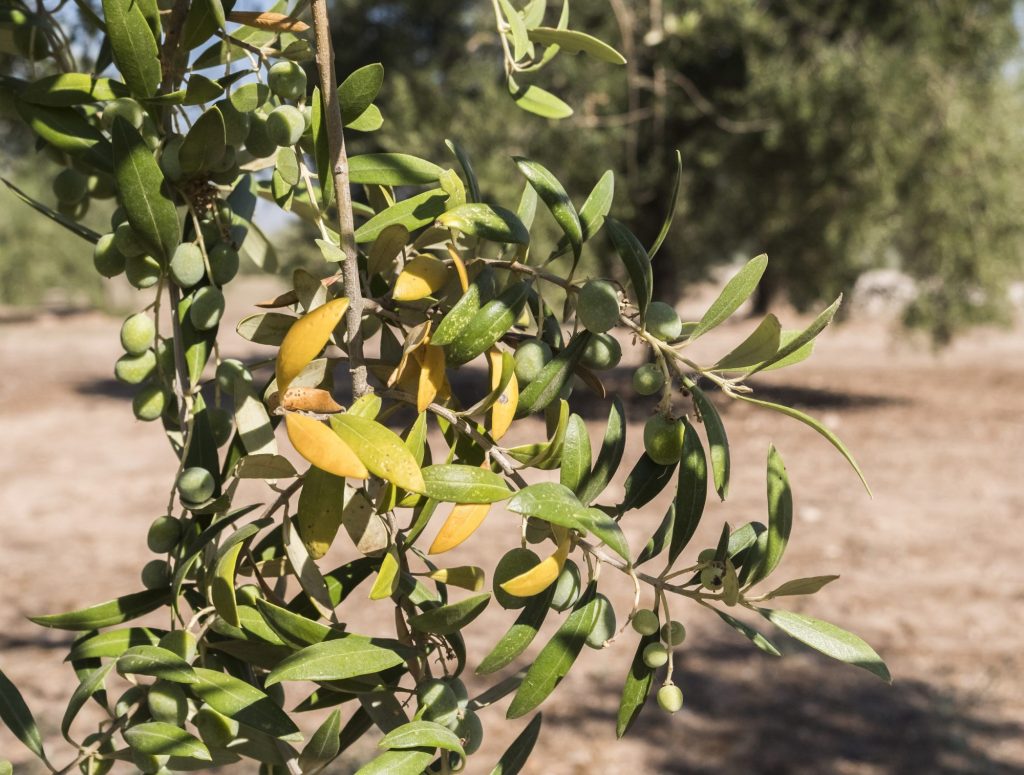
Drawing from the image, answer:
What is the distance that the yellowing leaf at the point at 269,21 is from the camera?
0.46 m

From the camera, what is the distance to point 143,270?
509mm

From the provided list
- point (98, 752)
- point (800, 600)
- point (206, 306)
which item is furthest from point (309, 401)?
point (800, 600)

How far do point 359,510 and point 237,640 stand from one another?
96mm

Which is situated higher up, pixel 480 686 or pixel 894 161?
pixel 894 161

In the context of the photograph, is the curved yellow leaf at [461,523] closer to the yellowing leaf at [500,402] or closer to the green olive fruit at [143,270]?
the yellowing leaf at [500,402]

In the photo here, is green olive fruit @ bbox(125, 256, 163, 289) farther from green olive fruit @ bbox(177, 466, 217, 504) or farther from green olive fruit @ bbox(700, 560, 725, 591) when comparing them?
green olive fruit @ bbox(700, 560, 725, 591)

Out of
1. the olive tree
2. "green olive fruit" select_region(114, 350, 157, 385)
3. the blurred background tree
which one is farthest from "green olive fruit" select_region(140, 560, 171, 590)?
the blurred background tree

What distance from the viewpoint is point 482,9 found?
24.6 ft

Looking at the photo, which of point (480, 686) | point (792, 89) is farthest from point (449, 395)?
point (792, 89)

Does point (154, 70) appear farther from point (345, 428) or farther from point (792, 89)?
point (792, 89)

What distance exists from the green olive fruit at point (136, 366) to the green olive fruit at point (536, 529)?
24 centimetres

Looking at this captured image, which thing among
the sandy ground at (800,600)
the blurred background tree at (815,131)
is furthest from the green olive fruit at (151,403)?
the blurred background tree at (815,131)

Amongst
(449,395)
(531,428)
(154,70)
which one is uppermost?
(154,70)

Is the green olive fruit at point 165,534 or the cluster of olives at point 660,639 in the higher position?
the cluster of olives at point 660,639
